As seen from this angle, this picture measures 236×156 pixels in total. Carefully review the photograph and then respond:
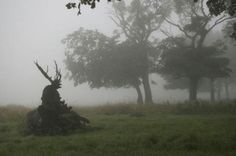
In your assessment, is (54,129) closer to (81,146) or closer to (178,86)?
(81,146)

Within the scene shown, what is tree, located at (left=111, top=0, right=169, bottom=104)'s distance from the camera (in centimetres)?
4519

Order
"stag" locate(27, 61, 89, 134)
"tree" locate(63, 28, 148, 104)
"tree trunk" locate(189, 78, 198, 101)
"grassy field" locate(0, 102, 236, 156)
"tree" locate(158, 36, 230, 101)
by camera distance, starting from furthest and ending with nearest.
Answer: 1. "tree" locate(63, 28, 148, 104)
2. "tree trunk" locate(189, 78, 198, 101)
3. "tree" locate(158, 36, 230, 101)
4. "stag" locate(27, 61, 89, 134)
5. "grassy field" locate(0, 102, 236, 156)

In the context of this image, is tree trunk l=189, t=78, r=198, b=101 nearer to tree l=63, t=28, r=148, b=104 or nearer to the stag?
tree l=63, t=28, r=148, b=104

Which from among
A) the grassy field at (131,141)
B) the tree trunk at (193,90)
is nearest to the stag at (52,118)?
the grassy field at (131,141)

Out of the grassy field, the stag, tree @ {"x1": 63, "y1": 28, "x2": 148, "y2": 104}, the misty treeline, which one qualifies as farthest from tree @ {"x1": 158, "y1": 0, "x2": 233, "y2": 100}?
the stag

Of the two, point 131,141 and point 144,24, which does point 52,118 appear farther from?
point 144,24

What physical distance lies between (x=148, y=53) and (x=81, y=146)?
105ft

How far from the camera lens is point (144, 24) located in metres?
45.7

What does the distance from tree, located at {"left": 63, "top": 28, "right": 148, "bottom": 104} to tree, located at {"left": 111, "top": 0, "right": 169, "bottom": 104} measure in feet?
3.16

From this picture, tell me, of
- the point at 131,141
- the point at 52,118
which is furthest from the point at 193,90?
the point at 131,141

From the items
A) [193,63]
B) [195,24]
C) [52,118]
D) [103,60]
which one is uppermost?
[195,24]

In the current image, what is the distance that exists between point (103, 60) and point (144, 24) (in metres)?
6.35

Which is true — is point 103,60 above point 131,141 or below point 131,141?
above

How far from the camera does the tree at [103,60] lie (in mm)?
43469
